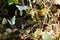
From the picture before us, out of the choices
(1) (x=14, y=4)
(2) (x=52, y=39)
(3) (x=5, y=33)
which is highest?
(1) (x=14, y=4)

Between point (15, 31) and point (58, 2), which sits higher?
point (58, 2)

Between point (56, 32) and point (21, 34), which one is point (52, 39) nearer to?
point (56, 32)

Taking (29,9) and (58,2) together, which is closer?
(29,9)

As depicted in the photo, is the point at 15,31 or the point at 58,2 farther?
the point at 58,2

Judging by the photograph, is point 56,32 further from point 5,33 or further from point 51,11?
point 5,33

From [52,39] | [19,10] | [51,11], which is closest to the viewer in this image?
[52,39]

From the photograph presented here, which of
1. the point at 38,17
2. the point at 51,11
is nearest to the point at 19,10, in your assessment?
the point at 38,17

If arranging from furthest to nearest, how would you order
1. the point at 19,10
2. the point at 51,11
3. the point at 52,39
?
the point at 51,11, the point at 19,10, the point at 52,39

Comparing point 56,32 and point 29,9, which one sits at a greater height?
point 29,9

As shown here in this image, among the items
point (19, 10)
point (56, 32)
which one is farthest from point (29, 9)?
point (56, 32)
